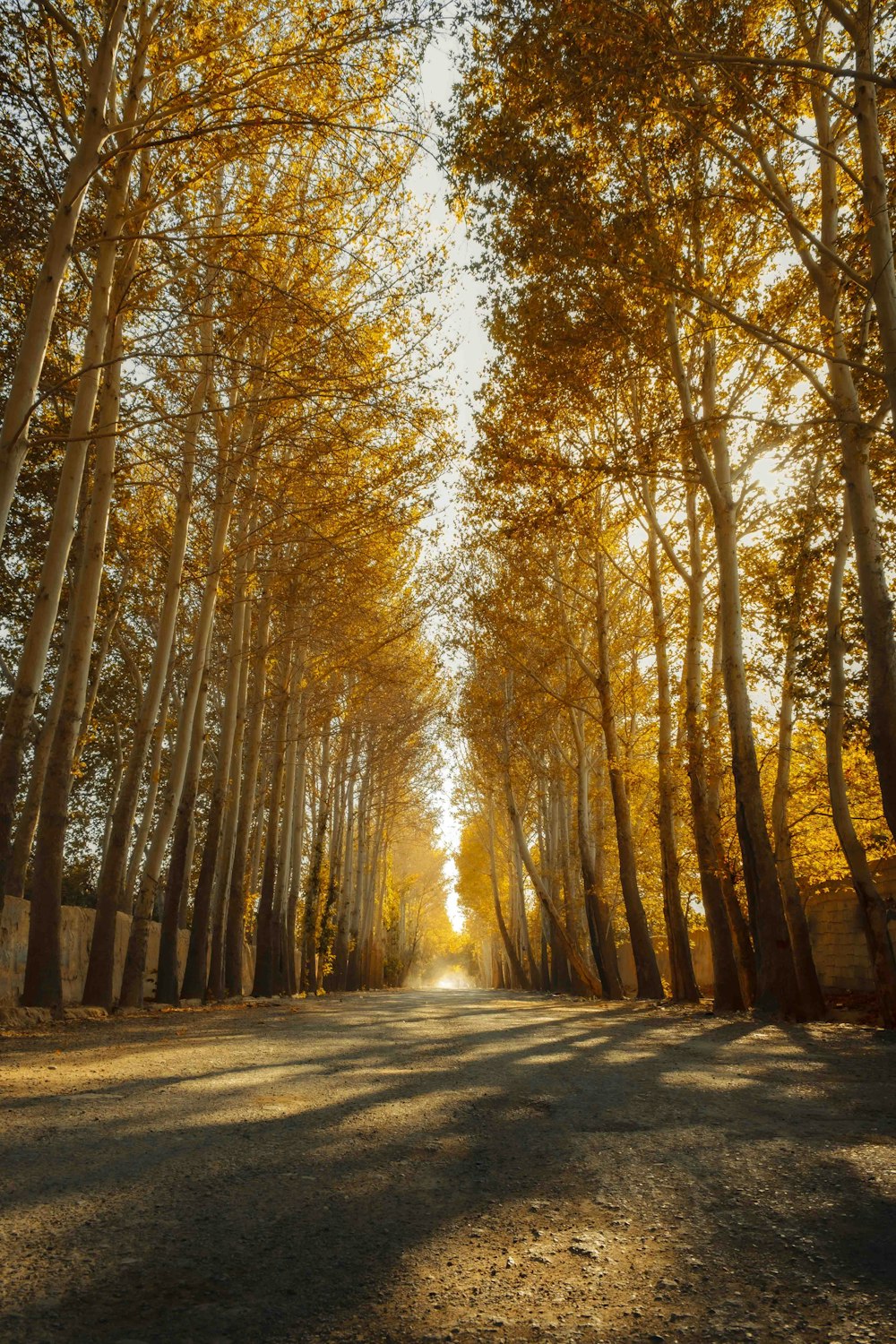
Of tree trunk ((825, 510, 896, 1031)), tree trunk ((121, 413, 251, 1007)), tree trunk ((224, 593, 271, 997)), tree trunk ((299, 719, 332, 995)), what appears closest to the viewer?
tree trunk ((825, 510, 896, 1031))

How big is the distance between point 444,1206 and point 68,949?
1141 centimetres

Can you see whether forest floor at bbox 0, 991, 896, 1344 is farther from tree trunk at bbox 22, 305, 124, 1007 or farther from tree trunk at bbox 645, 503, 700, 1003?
tree trunk at bbox 645, 503, 700, 1003

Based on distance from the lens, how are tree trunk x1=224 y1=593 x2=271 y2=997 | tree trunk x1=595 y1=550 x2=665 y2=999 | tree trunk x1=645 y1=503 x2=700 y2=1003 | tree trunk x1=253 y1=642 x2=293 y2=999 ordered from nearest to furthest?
tree trunk x1=645 y1=503 x2=700 y2=1003 < tree trunk x1=224 y1=593 x2=271 y2=997 < tree trunk x1=595 y1=550 x2=665 y2=999 < tree trunk x1=253 y1=642 x2=293 y2=999

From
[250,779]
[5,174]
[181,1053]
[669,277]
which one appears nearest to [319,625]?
[250,779]

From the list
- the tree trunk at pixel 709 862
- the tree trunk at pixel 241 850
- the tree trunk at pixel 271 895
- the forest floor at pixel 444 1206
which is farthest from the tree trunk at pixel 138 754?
the tree trunk at pixel 709 862

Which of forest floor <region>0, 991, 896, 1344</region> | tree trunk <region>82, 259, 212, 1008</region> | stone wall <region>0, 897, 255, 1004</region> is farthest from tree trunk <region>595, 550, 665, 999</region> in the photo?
forest floor <region>0, 991, 896, 1344</region>

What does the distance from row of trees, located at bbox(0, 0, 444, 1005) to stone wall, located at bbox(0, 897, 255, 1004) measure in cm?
63

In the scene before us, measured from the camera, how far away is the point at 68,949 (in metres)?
12.4

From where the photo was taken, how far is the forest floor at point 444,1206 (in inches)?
74.3

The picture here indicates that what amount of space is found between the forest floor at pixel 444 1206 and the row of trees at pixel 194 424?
482cm

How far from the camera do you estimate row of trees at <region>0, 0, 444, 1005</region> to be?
A: 7871 mm

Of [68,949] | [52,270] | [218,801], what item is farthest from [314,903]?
[52,270]

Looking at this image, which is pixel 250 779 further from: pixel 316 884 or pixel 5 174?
pixel 5 174

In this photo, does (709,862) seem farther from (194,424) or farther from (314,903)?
(314,903)
